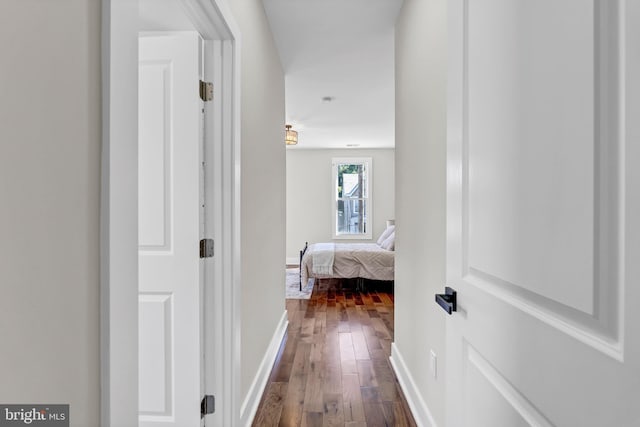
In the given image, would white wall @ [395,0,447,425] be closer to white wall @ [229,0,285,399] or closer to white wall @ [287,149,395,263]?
white wall @ [229,0,285,399]

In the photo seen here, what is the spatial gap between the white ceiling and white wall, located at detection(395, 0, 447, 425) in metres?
0.33

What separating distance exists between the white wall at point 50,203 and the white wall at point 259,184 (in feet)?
3.96

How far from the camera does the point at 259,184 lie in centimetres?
230

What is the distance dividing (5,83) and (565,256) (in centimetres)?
91

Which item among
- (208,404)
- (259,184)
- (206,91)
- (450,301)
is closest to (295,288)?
(259,184)

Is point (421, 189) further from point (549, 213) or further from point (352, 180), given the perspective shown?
point (352, 180)

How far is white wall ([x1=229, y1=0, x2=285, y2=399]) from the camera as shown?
74.4 inches

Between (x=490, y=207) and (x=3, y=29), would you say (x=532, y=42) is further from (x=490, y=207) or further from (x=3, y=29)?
(x=3, y=29)

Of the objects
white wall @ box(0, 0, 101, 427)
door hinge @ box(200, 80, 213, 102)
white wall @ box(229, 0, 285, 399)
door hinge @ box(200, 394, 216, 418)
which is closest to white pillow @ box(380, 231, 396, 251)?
white wall @ box(229, 0, 285, 399)

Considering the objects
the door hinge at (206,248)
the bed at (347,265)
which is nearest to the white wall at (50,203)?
the door hinge at (206,248)

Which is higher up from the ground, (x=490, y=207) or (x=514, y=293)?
(x=490, y=207)

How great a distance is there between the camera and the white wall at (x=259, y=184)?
6.20 feet

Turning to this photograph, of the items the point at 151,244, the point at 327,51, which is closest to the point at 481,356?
the point at 151,244

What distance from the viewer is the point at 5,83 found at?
0.48 m
